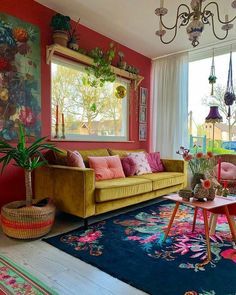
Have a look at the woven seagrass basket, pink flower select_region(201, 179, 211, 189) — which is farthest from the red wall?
pink flower select_region(201, 179, 211, 189)

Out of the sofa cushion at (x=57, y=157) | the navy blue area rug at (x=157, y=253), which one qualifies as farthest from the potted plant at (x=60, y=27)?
Result: the navy blue area rug at (x=157, y=253)

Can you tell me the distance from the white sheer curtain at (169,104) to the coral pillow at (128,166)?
129cm

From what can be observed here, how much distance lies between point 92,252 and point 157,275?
59cm

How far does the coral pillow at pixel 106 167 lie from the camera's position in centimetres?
311

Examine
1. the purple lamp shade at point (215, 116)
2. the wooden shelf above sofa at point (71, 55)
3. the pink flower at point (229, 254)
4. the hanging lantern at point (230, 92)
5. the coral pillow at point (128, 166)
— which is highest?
the wooden shelf above sofa at point (71, 55)

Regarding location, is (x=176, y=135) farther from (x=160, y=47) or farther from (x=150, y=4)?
(x=150, y=4)

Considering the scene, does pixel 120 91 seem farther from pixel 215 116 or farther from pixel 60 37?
pixel 215 116

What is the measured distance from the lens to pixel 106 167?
10.6 feet

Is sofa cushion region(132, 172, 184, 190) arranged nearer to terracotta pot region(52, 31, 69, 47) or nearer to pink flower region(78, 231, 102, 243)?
pink flower region(78, 231, 102, 243)

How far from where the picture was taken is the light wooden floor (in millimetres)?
1534

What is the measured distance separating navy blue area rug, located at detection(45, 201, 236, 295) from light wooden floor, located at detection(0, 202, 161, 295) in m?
0.07

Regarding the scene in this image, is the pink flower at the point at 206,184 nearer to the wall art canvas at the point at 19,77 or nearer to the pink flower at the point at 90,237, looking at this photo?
the pink flower at the point at 90,237

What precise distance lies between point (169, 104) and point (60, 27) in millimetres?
2435

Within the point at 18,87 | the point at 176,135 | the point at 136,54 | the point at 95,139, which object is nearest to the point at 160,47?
the point at 136,54
